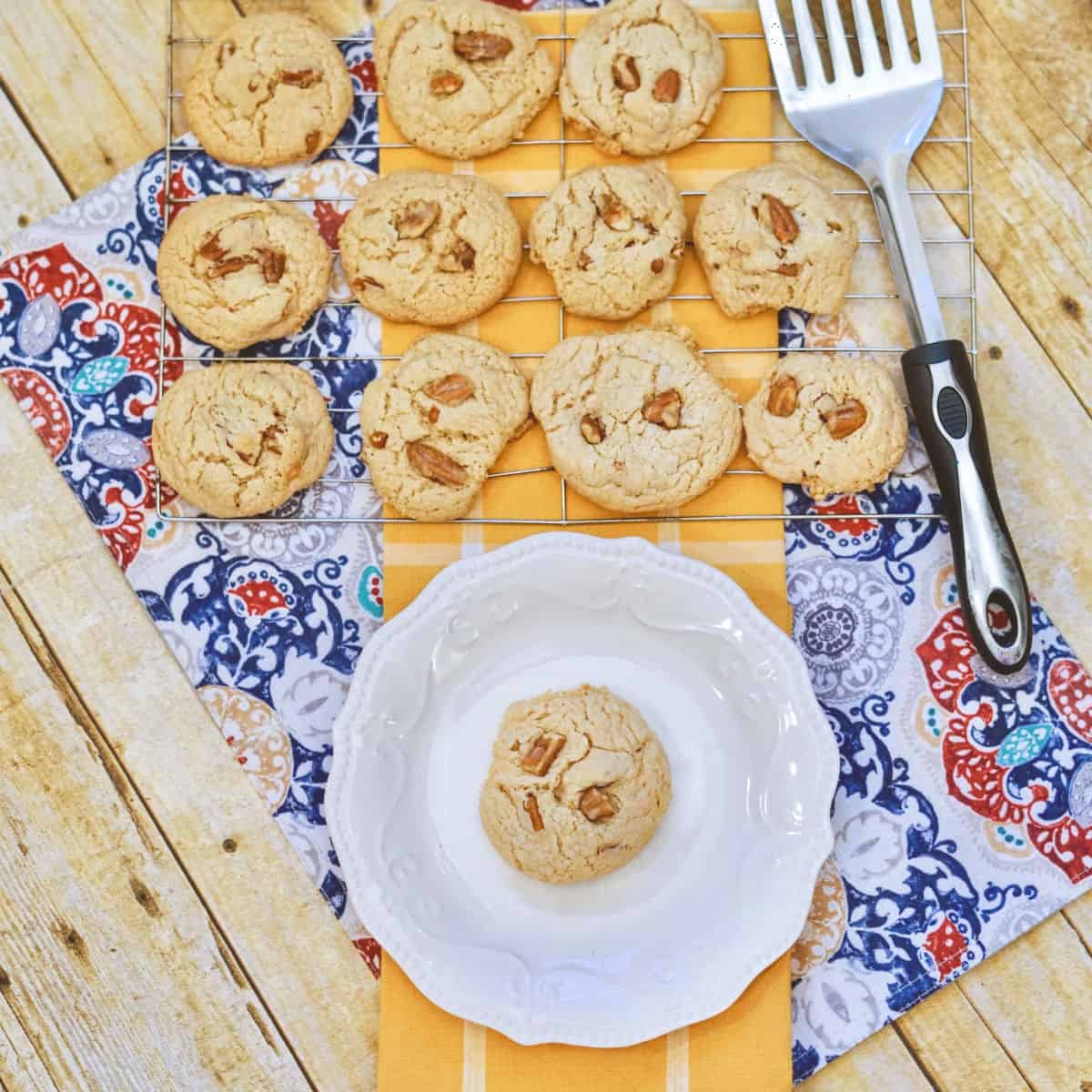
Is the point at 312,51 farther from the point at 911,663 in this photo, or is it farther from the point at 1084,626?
the point at 1084,626

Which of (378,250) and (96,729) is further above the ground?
(378,250)

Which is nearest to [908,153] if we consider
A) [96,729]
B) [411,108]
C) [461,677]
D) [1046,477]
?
[1046,477]

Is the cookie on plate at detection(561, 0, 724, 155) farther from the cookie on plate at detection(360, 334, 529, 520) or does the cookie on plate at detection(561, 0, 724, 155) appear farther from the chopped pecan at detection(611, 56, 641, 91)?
the cookie on plate at detection(360, 334, 529, 520)

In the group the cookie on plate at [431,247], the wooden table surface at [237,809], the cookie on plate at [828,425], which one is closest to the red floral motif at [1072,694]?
the wooden table surface at [237,809]

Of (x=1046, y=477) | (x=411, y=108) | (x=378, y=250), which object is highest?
(x=411, y=108)

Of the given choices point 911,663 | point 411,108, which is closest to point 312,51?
point 411,108

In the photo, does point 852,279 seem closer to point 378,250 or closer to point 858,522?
point 858,522
